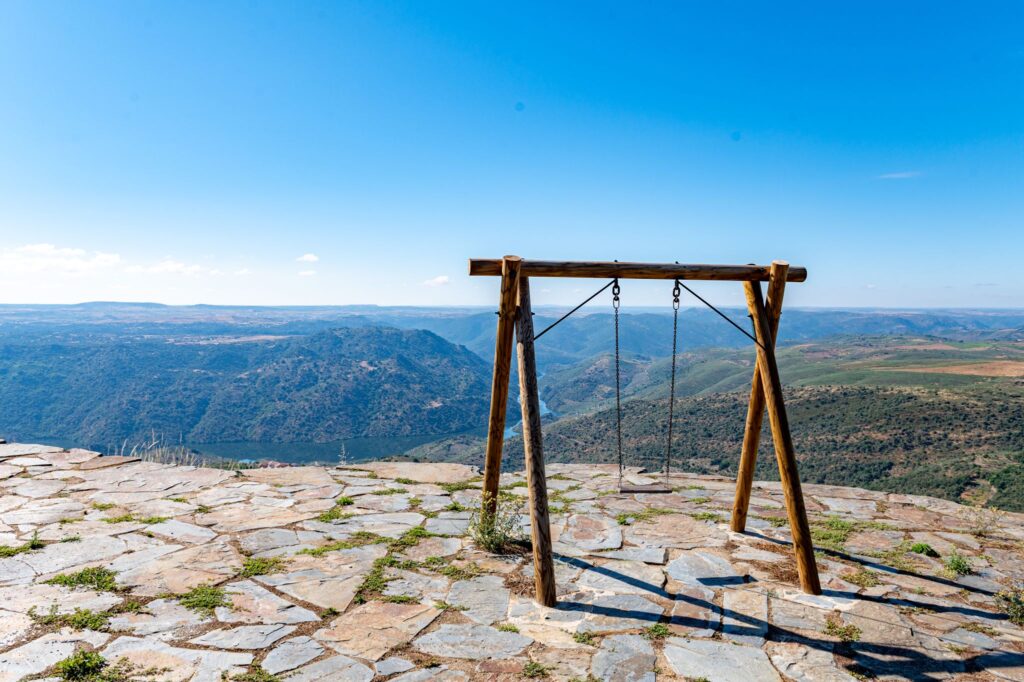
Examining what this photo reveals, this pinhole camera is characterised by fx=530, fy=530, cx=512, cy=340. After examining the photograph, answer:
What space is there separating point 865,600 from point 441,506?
438 cm

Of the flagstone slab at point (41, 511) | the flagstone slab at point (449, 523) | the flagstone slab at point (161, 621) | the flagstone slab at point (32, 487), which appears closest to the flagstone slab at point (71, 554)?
the flagstone slab at point (41, 511)

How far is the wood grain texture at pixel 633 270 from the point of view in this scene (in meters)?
4.95

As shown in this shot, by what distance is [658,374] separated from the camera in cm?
13938

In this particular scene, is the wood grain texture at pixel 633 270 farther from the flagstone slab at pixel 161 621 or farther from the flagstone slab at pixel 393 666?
the flagstone slab at pixel 161 621

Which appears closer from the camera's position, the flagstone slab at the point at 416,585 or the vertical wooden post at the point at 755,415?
the flagstone slab at the point at 416,585

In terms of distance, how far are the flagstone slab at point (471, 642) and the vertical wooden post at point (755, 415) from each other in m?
3.00

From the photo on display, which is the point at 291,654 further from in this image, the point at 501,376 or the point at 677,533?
the point at 677,533

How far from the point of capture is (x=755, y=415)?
5.56m

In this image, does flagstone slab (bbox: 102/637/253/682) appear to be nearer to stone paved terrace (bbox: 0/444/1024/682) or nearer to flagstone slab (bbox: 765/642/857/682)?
stone paved terrace (bbox: 0/444/1024/682)

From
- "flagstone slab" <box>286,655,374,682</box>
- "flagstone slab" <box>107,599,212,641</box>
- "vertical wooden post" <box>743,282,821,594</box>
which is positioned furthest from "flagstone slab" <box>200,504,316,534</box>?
"vertical wooden post" <box>743,282,821,594</box>

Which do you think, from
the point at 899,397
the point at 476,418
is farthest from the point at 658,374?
the point at 899,397

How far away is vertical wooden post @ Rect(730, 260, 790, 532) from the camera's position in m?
5.15

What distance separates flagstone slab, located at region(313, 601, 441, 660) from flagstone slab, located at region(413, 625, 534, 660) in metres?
0.15

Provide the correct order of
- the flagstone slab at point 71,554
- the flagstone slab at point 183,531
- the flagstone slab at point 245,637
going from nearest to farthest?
1. the flagstone slab at point 245,637
2. the flagstone slab at point 71,554
3. the flagstone slab at point 183,531
